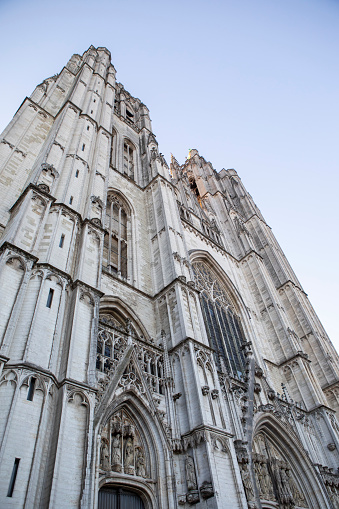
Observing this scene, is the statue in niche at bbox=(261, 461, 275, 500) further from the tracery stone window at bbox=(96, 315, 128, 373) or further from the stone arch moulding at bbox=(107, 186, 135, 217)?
the stone arch moulding at bbox=(107, 186, 135, 217)

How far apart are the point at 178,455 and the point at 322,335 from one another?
569 inches

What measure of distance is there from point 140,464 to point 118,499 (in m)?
0.83

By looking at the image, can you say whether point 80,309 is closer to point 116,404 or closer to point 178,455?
point 116,404

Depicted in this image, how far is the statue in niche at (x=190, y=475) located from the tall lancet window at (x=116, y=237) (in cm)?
641

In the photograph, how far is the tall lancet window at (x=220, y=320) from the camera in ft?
48.7

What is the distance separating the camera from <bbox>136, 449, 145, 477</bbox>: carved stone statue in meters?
7.88

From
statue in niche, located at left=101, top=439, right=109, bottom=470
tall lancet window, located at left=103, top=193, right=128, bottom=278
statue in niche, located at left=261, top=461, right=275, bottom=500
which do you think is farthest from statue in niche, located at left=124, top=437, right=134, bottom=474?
tall lancet window, located at left=103, top=193, right=128, bottom=278

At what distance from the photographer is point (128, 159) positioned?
69.4 ft

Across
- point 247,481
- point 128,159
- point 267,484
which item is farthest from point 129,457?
point 128,159

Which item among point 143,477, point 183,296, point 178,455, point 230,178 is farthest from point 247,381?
point 230,178

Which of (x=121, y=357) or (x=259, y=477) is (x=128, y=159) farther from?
(x=259, y=477)

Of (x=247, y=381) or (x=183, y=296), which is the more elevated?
(x=183, y=296)

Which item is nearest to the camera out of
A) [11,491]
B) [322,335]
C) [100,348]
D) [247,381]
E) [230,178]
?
[11,491]

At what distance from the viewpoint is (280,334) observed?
725 inches
